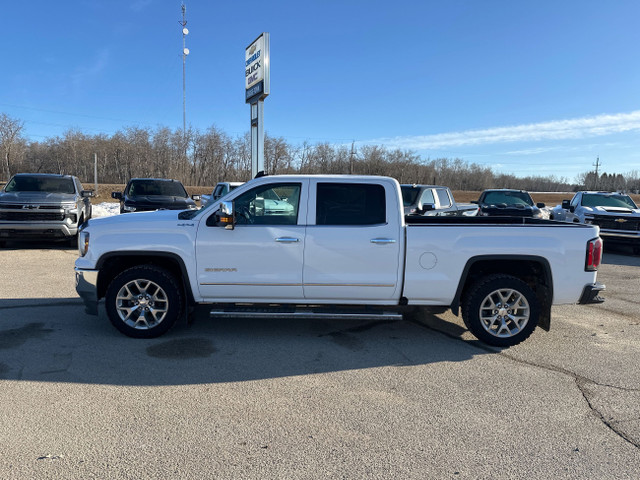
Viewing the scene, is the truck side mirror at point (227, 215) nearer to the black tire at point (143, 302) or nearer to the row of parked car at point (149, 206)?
the black tire at point (143, 302)

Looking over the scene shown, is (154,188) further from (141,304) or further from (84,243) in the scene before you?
(141,304)

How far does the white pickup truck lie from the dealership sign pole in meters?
12.7

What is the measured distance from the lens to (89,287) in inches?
198

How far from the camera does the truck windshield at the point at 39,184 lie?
12110 millimetres

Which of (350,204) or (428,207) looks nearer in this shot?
(350,204)

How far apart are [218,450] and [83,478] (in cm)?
77

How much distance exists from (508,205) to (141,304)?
14.8 meters

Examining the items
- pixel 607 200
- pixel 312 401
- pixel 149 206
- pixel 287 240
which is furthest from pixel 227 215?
pixel 607 200

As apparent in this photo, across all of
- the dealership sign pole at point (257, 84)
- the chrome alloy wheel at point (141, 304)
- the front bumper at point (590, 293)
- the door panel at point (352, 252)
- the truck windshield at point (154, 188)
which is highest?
the dealership sign pole at point (257, 84)

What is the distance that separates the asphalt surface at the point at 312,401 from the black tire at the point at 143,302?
0.18 m

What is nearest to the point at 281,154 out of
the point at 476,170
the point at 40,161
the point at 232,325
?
the point at 40,161

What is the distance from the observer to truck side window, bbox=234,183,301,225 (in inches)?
197

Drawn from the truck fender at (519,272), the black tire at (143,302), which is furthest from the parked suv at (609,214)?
the black tire at (143,302)

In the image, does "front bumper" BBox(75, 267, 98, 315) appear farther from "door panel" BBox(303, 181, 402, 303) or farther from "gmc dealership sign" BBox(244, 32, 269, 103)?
"gmc dealership sign" BBox(244, 32, 269, 103)
